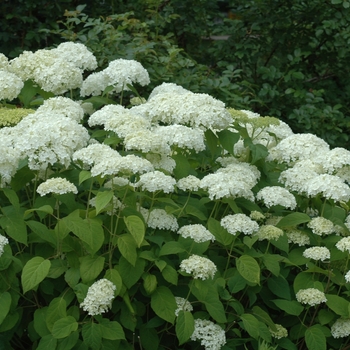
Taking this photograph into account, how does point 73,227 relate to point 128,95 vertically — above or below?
above

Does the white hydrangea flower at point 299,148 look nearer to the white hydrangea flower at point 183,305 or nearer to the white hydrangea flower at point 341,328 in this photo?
the white hydrangea flower at point 341,328

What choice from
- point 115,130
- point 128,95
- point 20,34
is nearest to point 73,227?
point 115,130

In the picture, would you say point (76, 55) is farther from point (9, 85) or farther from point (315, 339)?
point (315, 339)

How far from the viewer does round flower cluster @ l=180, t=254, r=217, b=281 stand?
121 inches

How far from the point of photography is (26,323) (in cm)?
346

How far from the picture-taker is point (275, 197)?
3.53 m

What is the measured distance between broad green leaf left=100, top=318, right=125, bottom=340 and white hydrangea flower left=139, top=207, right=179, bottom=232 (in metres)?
0.47

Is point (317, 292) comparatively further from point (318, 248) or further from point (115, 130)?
point (115, 130)

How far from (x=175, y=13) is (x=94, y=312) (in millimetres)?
5130

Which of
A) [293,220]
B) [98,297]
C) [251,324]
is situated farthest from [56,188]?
[293,220]

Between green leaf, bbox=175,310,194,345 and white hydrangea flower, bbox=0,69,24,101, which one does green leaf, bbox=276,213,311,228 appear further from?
white hydrangea flower, bbox=0,69,24,101

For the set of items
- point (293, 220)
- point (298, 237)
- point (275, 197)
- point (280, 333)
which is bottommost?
point (280, 333)

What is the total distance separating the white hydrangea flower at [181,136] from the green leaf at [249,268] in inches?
22.4

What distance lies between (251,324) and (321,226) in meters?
0.61
